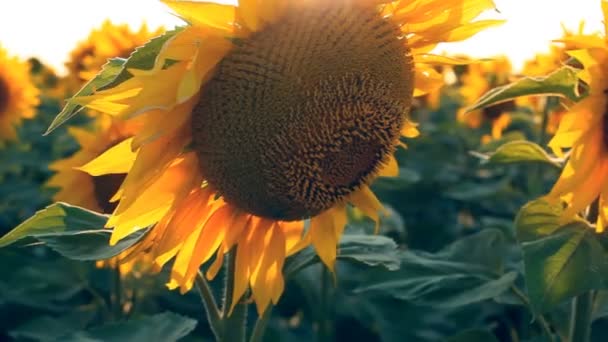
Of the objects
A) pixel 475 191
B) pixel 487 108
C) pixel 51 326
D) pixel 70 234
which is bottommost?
pixel 487 108

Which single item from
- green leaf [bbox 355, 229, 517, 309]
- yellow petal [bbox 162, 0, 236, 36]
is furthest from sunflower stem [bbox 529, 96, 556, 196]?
yellow petal [bbox 162, 0, 236, 36]

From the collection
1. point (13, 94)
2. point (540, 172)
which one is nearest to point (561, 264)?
point (540, 172)

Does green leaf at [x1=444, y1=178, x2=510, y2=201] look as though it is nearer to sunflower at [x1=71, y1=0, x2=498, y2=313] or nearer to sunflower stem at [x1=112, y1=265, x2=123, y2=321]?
sunflower stem at [x1=112, y1=265, x2=123, y2=321]

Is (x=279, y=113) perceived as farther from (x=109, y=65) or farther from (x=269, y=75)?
(x=109, y=65)

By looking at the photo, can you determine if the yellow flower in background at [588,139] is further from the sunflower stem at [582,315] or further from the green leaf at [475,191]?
the green leaf at [475,191]

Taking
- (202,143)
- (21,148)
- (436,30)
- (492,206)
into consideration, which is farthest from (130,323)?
(21,148)

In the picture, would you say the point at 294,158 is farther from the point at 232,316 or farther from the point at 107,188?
the point at 107,188

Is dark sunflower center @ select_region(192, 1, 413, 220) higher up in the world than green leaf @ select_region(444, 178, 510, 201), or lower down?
higher up
